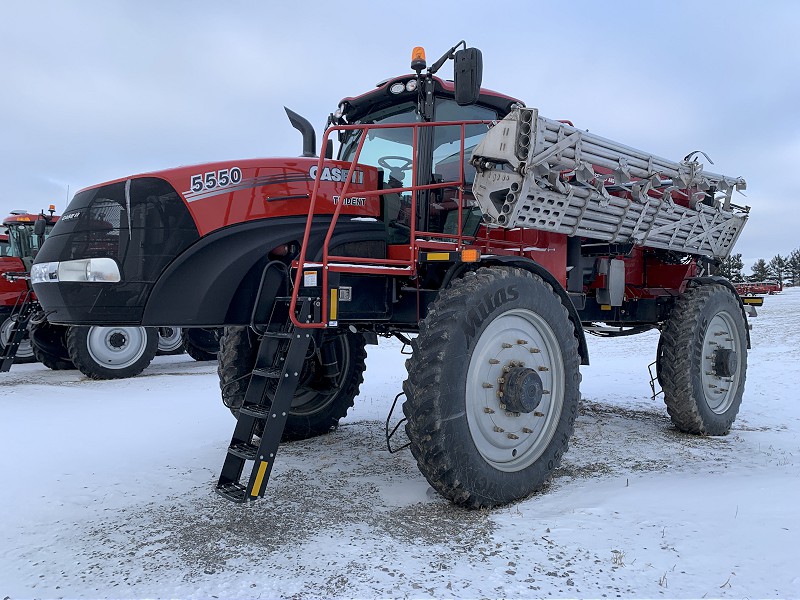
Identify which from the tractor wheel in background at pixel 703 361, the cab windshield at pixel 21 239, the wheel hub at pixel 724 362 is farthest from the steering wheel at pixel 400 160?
the cab windshield at pixel 21 239

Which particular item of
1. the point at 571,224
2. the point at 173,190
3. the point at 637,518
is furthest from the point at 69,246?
the point at 637,518

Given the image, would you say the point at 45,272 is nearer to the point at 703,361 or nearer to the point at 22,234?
the point at 703,361

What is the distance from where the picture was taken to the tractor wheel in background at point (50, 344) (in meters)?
10.0

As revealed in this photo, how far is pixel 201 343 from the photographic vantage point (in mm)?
11359

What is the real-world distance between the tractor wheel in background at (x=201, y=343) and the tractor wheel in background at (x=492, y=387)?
8489mm

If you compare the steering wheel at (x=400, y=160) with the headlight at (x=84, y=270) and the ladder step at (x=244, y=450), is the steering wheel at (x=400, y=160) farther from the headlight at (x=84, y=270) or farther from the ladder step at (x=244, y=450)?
the ladder step at (x=244, y=450)

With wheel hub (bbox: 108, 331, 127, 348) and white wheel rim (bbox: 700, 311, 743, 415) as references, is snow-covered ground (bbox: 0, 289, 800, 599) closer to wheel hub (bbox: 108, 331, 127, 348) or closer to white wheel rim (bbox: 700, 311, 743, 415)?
white wheel rim (bbox: 700, 311, 743, 415)

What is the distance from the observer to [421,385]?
329 cm

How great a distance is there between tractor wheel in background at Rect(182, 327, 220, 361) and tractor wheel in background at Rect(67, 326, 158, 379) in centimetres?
153

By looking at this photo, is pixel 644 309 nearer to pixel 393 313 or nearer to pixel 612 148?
pixel 612 148

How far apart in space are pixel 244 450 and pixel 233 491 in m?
0.22

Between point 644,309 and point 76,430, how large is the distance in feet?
18.2

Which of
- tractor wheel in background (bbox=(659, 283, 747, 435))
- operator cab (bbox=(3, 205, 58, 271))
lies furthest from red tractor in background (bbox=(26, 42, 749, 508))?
operator cab (bbox=(3, 205, 58, 271))

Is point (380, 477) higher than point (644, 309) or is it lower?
lower
